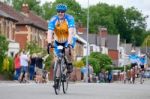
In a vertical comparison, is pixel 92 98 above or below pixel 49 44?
below

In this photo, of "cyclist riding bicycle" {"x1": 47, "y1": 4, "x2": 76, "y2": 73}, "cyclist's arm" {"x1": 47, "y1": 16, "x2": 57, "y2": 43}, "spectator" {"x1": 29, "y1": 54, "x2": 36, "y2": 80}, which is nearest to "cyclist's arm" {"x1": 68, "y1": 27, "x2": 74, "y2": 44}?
"cyclist riding bicycle" {"x1": 47, "y1": 4, "x2": 76, "y2": 73}

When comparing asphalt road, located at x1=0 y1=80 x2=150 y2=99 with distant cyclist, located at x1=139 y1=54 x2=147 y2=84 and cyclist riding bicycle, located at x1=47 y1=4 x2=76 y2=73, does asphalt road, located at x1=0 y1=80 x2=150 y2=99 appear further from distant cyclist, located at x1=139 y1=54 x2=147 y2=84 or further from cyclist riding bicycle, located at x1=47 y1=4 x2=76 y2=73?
distant cyclist, located at x1=139 y1=54 x2=147 y2=84

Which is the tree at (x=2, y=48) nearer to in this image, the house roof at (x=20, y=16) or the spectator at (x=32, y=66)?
the spectator at (x=32, y=66)

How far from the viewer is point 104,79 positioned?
206 ft

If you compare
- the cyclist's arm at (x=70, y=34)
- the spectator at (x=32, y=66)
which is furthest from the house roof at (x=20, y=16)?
the cyclist's arm at (x=70, y=34)

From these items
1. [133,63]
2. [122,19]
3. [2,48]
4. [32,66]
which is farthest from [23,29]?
[122,19]

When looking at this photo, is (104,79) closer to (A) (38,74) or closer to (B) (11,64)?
(B) (11,64)

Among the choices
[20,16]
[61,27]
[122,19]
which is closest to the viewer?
[61,27]

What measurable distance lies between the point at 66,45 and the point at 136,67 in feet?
83.3

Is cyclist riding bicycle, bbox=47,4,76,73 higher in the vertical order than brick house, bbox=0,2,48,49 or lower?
lower

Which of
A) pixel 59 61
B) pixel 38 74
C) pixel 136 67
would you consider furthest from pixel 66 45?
pixel 136 67

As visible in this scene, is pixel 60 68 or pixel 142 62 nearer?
pixel 60 68

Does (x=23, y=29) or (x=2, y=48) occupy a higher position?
(x=23, y=29)

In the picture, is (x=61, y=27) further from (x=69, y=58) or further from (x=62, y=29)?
(x=69, y=58)
